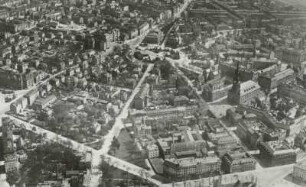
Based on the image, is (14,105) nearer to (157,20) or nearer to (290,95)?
(290,95)

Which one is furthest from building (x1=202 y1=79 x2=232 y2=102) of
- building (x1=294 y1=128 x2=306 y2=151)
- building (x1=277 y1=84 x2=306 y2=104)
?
building (x1=294 y1=128 x2=306 y2=151)

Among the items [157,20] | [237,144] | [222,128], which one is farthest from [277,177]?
[157,20]

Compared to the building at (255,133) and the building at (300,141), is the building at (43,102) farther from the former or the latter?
the building at (300,141)

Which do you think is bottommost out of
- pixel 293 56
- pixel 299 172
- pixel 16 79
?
pixel 299 172

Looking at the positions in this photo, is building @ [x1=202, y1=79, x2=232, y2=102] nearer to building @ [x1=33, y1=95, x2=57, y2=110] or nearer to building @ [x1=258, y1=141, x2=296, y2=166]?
building @ [x1=258, y1=141, x2=296, y2=166]

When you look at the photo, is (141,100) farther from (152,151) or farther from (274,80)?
(274,80)

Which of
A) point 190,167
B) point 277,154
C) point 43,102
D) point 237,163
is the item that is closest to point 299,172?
point 277,154
